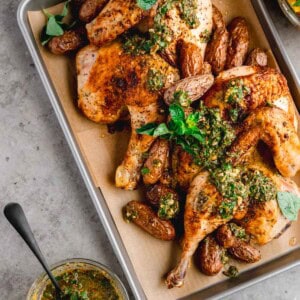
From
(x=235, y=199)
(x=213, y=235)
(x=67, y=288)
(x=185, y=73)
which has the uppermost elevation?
(x=185, y=73)

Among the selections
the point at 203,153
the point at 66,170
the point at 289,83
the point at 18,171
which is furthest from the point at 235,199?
the point at 18,171

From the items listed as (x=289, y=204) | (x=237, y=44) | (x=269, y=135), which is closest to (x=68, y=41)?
(x=237, y=44)

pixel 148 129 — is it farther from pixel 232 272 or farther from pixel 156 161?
pixel 232 272

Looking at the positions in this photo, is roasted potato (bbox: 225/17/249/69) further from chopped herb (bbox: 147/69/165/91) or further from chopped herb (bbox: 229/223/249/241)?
chopped herb (bbox: 229/223/249/241)

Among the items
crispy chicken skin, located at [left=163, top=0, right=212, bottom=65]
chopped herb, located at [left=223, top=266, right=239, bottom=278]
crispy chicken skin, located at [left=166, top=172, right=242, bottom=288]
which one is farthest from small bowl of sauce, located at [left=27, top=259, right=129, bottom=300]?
crispy chicken skin, located at [left=163, top=0, right=212, bottom=65]

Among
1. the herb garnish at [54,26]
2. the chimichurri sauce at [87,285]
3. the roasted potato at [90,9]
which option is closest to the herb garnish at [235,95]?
the roasted potato at [90,9]

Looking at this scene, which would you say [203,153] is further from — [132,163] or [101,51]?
[101,51]
